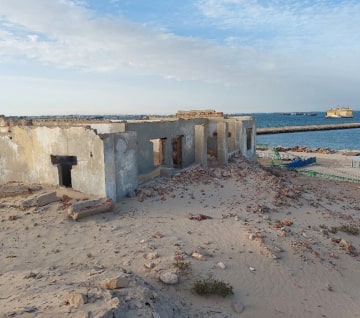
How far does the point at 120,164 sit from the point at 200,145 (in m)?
6.62


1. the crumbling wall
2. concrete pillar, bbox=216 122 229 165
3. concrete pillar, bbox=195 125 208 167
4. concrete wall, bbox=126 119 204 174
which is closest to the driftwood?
concrete wall, bbox=126 119 204 174

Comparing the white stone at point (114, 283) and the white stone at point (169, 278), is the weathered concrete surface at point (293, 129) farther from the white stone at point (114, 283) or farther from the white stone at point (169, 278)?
the white stone at point (114, 283)

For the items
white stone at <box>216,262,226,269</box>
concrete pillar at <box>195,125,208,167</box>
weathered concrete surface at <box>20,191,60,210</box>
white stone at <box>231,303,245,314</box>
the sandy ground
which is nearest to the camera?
the sandy ground

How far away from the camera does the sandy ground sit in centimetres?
585

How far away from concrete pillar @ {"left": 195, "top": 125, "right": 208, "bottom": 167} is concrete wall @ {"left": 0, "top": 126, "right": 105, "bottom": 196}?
7246mm

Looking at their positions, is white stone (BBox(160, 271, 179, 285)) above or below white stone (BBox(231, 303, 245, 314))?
above

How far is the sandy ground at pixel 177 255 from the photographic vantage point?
585 centimetres

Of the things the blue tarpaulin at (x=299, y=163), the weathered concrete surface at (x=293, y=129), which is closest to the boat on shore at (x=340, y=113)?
the weathered concrete surface at (x=293, y=129)

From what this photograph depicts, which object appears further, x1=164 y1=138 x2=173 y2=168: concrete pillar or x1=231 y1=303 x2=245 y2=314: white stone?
x1=164 y1=138 x2=173 y2=168: concrete pillar

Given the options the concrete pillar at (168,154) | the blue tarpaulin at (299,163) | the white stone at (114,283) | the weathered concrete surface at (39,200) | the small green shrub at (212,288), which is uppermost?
the concrete pillar at (168,154)

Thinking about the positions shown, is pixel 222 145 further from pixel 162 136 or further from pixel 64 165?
pixel 64 165

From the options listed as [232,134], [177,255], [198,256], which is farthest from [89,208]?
[232,134]

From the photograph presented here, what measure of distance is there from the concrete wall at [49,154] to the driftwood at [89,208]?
62cm

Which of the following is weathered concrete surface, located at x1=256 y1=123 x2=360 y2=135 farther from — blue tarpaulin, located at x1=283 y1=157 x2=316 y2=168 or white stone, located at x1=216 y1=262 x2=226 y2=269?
white stone, located at x1=216 y1=262 x2=226 y2=269
